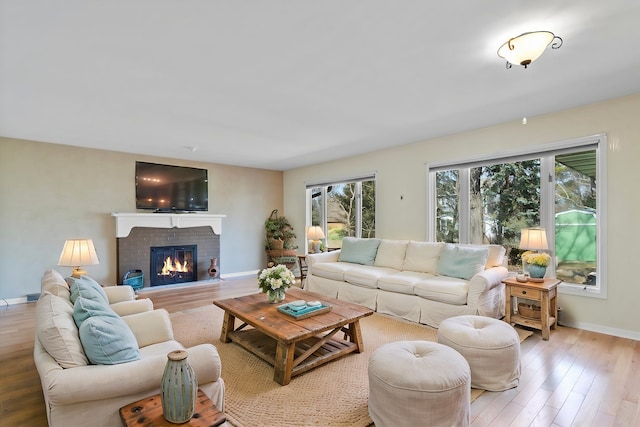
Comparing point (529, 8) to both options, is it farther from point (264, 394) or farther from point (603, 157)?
point (264, 394)

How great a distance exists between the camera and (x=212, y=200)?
663 cm

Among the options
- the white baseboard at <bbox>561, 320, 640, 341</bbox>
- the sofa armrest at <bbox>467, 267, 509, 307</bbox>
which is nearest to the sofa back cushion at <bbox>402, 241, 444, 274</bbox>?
the sofa armrest at <bbox>467, 267, 509, 307</bbox>

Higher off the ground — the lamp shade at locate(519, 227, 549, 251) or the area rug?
the lamp shade at locate(519, 227, 549, 251)

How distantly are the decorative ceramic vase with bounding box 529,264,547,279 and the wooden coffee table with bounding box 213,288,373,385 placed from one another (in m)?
1.91

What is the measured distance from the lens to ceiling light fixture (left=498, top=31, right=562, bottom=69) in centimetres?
201

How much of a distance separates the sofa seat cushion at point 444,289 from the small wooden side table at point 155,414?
2.79 m

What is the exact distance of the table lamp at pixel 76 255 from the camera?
3.33m

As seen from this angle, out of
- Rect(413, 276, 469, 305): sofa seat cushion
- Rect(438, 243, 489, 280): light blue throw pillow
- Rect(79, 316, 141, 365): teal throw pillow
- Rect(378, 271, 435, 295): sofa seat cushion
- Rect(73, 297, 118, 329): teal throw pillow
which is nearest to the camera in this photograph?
Rect(79, 316, 141, 365): teal throw pillow

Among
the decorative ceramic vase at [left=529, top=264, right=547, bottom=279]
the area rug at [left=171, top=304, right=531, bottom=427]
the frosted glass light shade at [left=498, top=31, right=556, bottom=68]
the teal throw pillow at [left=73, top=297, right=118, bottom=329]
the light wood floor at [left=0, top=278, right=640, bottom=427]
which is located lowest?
the area rug at [left=171, top=304, right=531, bottom=427]

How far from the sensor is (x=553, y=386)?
233 cm

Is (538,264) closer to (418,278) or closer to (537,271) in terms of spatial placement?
(537,271)

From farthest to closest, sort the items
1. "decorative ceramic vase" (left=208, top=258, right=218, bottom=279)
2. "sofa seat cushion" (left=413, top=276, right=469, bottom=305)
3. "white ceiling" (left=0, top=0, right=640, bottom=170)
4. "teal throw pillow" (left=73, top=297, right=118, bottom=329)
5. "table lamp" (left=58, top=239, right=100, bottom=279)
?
"decorative ceramic vase" (left=208, top=258, right=218, bottom=279) → "sofa seat cushion" (left=413, top=276, right=469, bottom=305) → "table lamp" (left=58, top=239, right=100, bottom=279) → "white ceiling" (left=0, top=0, right=640, bottom=170) → "teal throw pillow" (left=73, top=297, right=118, bottom=329)

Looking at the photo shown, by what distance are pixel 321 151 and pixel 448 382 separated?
438 cm

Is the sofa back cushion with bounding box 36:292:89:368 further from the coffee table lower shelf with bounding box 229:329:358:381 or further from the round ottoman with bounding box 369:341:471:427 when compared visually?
the round ottoman with bounding box 369:341:471:427
